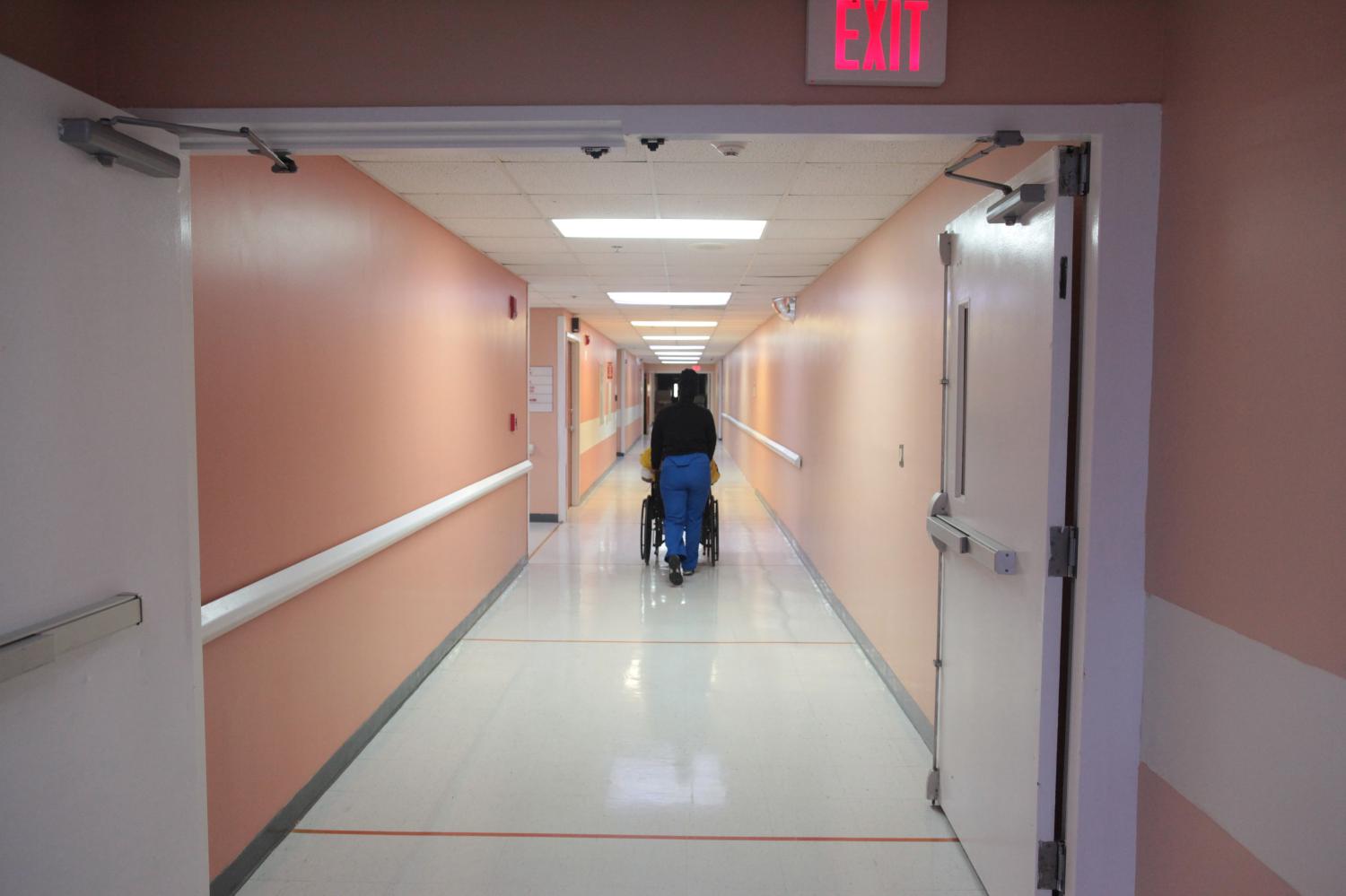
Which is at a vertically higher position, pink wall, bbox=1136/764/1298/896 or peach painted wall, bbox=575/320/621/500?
peach painted wall, bbox=575/320/621/500

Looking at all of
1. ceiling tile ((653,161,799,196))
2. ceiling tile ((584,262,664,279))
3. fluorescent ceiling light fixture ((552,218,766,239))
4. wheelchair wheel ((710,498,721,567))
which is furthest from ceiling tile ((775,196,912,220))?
wheelchair wheel ((710,498,721,567))

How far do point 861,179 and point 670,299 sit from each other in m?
4.54

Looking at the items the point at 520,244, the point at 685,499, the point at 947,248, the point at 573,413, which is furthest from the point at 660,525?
the point at 947,248

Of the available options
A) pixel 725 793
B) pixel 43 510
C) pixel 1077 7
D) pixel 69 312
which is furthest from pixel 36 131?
pixel 725 793

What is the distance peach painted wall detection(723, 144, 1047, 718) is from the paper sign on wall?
2.96 meters

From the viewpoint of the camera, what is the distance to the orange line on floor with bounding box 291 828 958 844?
2686 mm

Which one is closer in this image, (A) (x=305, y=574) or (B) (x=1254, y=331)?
(B) (x=1254, y=331)

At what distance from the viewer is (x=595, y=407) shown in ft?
39.0

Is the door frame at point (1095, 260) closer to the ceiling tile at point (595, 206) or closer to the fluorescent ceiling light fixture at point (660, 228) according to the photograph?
the ceiling tile at point (595, 206)

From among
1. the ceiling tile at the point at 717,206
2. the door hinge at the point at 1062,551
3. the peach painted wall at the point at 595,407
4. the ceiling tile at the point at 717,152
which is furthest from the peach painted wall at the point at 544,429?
the door hinge at the point at 1062,551

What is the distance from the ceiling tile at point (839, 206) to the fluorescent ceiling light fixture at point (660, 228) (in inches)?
13.3

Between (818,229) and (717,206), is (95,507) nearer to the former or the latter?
(717,206)

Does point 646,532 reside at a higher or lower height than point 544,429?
lower

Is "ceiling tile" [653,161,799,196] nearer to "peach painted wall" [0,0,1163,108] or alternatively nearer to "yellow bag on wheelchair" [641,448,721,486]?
"peach painted wall" [0,0,1163,108]
